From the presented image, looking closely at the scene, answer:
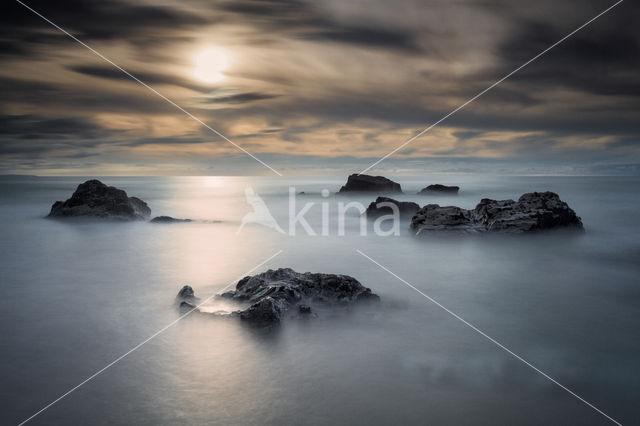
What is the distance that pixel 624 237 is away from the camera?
1556 centimetres

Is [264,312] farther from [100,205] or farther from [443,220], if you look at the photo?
[100,205]

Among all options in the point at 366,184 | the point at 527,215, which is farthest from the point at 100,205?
the point at 366,184

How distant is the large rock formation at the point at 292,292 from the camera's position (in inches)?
243

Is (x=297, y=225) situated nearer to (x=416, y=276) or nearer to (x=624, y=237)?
(x=416, y=276)

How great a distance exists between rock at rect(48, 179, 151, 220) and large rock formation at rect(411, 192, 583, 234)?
45.8 ft

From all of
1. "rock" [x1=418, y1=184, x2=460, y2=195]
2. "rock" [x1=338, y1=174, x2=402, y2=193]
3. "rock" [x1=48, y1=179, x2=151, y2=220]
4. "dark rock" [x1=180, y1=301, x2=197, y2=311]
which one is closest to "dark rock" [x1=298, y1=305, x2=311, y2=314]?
"dark rock" [x1=180, y1=301, x2=197, y2=311]

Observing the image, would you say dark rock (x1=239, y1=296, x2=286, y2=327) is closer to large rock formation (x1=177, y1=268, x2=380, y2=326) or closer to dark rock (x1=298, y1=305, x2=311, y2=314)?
large rock formation (x1=177, y1=268, x2=380, y2=326)

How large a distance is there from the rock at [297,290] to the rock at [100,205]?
14866 mm

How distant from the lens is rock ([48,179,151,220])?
62.4 ft

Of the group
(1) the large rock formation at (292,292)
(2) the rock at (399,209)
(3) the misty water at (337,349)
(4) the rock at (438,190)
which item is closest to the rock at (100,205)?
(3) the misty water at (337,349)

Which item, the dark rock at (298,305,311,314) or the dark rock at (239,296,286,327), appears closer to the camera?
the dark rock at (239,296,286,327)

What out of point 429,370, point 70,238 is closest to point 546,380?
point 429,370

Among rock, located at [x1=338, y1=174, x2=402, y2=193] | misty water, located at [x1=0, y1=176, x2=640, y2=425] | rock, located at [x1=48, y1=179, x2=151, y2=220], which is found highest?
rock, located at [x1=338, y1=174, x2=402, y2=193]

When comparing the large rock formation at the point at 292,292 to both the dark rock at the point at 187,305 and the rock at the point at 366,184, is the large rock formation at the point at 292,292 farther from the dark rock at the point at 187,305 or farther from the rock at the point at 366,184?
the rock at the point at 366,184
